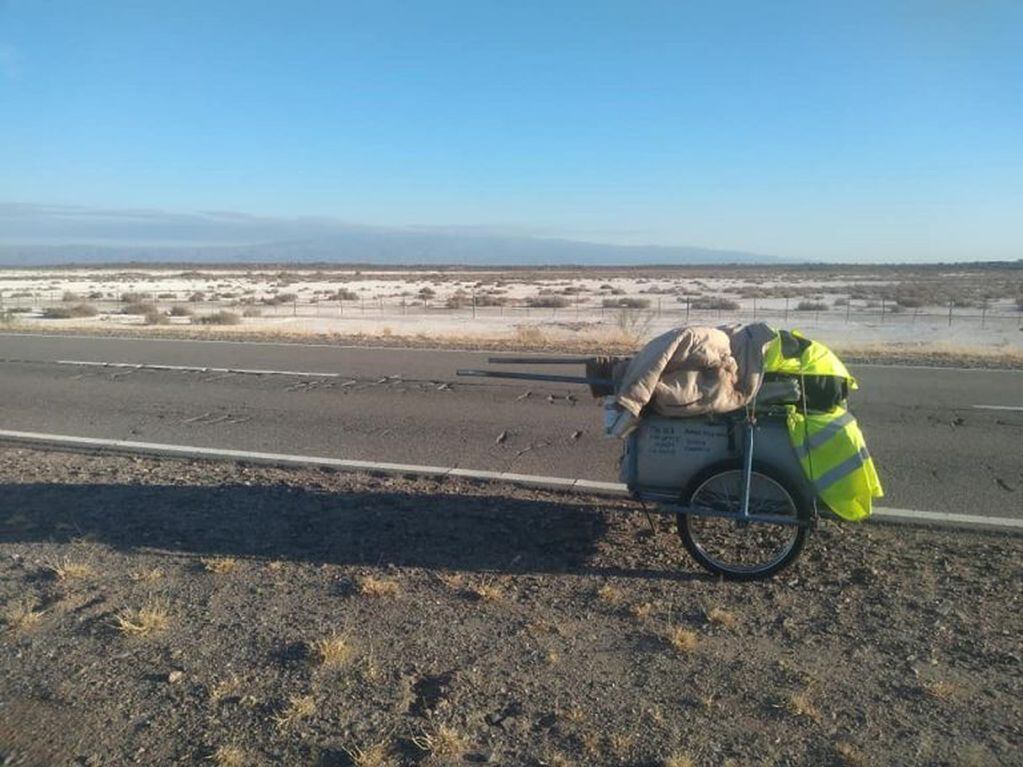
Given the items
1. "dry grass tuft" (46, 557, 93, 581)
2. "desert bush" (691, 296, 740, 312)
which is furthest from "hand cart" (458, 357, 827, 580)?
"desert bush" (691, 296, 740, 312)

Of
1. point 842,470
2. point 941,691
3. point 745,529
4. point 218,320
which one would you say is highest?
point 842,470

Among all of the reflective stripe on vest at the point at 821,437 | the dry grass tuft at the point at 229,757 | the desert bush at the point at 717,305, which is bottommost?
the desert bush at the point at 717,305

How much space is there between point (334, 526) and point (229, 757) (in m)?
2.89

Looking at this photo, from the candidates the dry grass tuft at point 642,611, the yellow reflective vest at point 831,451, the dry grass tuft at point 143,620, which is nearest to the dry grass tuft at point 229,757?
the dry grass tuft at point 143,620

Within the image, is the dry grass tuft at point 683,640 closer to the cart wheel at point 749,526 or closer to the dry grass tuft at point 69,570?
the cart wheel at point 749,526

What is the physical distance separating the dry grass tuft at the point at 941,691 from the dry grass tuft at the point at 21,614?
426 cm

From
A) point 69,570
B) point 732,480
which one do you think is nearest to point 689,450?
point 732,480

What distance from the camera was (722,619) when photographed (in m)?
4.73

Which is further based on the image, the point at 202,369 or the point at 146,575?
the point at 202,369

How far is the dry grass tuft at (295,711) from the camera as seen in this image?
12.2 ft

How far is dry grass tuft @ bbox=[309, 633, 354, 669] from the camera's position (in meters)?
4.21

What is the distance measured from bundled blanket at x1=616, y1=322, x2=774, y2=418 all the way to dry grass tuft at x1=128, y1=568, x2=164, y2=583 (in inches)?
111

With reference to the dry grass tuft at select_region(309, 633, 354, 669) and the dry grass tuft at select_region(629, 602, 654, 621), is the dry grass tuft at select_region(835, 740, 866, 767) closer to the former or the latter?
the dry grass tuft at select_region(629, 602, 654, 621)

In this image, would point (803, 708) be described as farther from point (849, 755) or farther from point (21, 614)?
point (21, 614)
